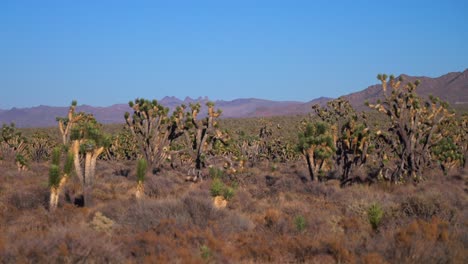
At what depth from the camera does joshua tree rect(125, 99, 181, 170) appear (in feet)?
70.9

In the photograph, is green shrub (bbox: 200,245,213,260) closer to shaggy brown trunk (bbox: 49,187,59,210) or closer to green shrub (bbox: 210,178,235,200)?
green shrub (bbox: 210,178,235,200)

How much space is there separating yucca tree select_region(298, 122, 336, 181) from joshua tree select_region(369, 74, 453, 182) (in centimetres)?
227

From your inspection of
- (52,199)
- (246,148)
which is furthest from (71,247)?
(246,148)

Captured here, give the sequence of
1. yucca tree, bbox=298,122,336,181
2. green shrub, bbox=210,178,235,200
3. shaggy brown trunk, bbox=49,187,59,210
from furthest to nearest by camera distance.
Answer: yucca tree, bbox=298,122,336,181, green shrub, bbox=210,178,235,200, shaggy brown trunk, bbox=49,187,59,210

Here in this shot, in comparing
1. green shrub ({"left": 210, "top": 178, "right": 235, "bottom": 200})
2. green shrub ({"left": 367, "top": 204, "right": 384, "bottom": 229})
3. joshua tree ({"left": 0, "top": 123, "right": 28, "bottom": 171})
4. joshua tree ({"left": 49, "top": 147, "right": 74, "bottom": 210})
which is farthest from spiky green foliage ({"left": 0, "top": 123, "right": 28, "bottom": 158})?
green shrub ({"left": 367, "top": 204, "right": 384, "bottom": 229})

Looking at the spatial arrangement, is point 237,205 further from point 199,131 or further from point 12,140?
point 12,140

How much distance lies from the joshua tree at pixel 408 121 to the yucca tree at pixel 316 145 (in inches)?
89.3

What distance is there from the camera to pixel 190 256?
7742 millimetres

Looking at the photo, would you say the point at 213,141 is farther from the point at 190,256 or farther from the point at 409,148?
the point at 190,256

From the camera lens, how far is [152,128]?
71.5 feet

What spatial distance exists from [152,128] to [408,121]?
468 inches

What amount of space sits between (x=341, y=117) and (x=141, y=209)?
896 inches

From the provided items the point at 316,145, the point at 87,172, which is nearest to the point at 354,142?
the point at 316,145

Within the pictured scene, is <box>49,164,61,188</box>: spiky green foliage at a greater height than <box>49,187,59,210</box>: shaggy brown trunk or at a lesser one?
greater
